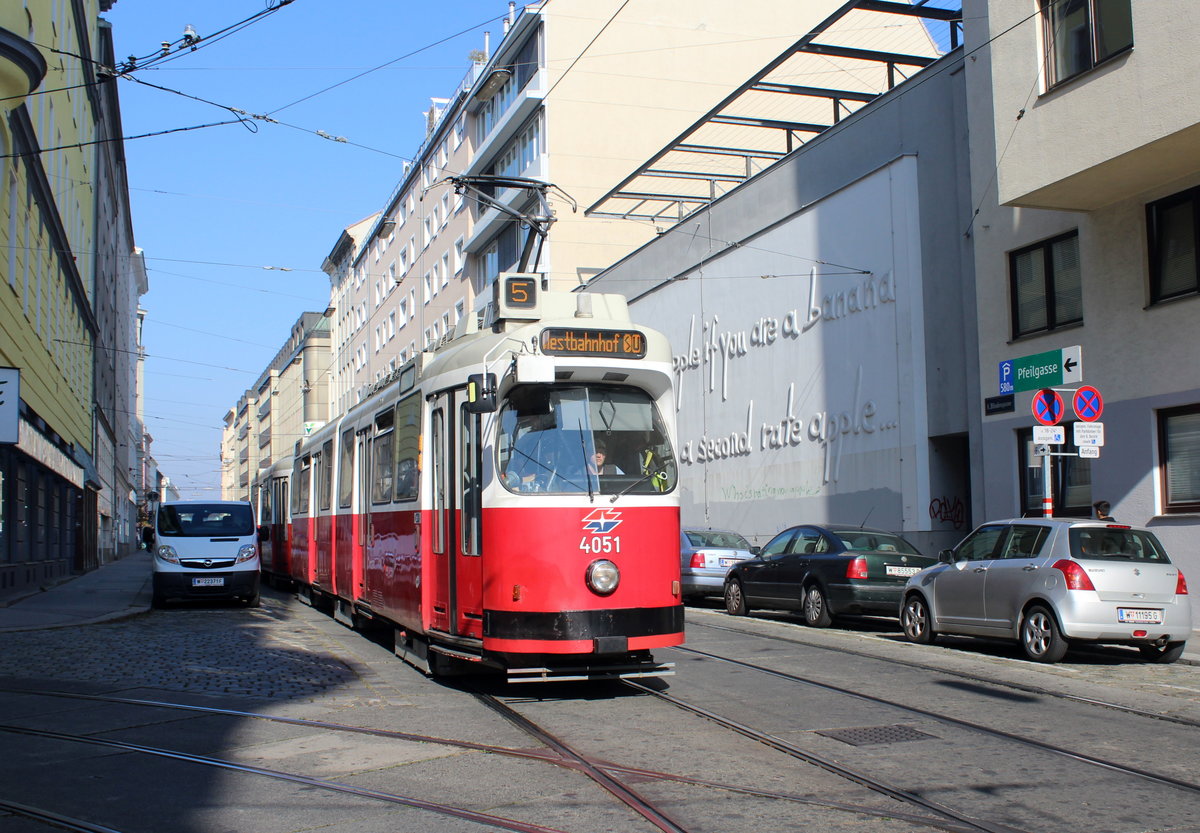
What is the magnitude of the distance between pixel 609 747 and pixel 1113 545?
24.0 ft

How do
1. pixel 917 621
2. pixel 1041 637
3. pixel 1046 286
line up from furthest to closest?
1. pixel 1046 286
2. pixel 917 621
3. pixel 1041 637

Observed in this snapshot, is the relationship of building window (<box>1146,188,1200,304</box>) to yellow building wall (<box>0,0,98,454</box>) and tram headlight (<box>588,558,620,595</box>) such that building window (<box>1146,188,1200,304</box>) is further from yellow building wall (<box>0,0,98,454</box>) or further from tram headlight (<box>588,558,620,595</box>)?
yellow building wall (<box>0,0,98,454</box>)

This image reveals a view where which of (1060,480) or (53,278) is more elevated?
(53,278)

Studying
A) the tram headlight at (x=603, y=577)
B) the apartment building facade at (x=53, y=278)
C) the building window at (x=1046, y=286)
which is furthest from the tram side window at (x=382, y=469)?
the building window at (x=1046, y=286)

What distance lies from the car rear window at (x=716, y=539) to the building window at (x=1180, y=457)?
7939 millimetres

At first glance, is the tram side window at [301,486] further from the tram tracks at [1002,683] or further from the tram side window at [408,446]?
the tram tracks at [1002,683]

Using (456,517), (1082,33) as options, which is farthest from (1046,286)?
(456,517)

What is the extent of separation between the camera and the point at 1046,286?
61.7 feet

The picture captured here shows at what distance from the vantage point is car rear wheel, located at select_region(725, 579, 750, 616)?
18.9 m

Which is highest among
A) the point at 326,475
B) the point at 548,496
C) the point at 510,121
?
the point at 510,121

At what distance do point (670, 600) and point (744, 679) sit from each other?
5.09ft

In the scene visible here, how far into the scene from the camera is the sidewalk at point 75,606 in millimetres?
16891

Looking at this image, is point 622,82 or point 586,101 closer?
point 586,101

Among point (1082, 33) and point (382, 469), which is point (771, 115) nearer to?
point (1082, 33)
